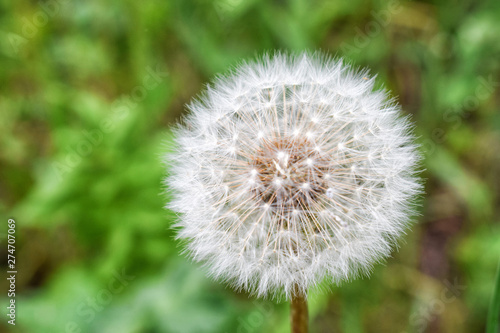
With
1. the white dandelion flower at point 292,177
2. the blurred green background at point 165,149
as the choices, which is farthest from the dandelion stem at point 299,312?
the blurred green background at point 165,149

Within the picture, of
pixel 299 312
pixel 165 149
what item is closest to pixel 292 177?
pixel 299 312

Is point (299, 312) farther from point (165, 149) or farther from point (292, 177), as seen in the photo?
point (165, 149)

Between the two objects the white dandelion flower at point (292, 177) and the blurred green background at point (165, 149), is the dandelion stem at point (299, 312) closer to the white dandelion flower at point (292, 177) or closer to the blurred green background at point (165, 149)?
the white dandelion flower at point (292, 177)

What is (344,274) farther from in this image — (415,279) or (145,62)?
(145,62)

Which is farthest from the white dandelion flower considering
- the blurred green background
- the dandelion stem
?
the blurred green background

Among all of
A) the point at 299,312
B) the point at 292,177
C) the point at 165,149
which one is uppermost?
the point at 165,149

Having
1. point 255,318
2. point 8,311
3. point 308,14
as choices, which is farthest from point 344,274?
point 308,14
